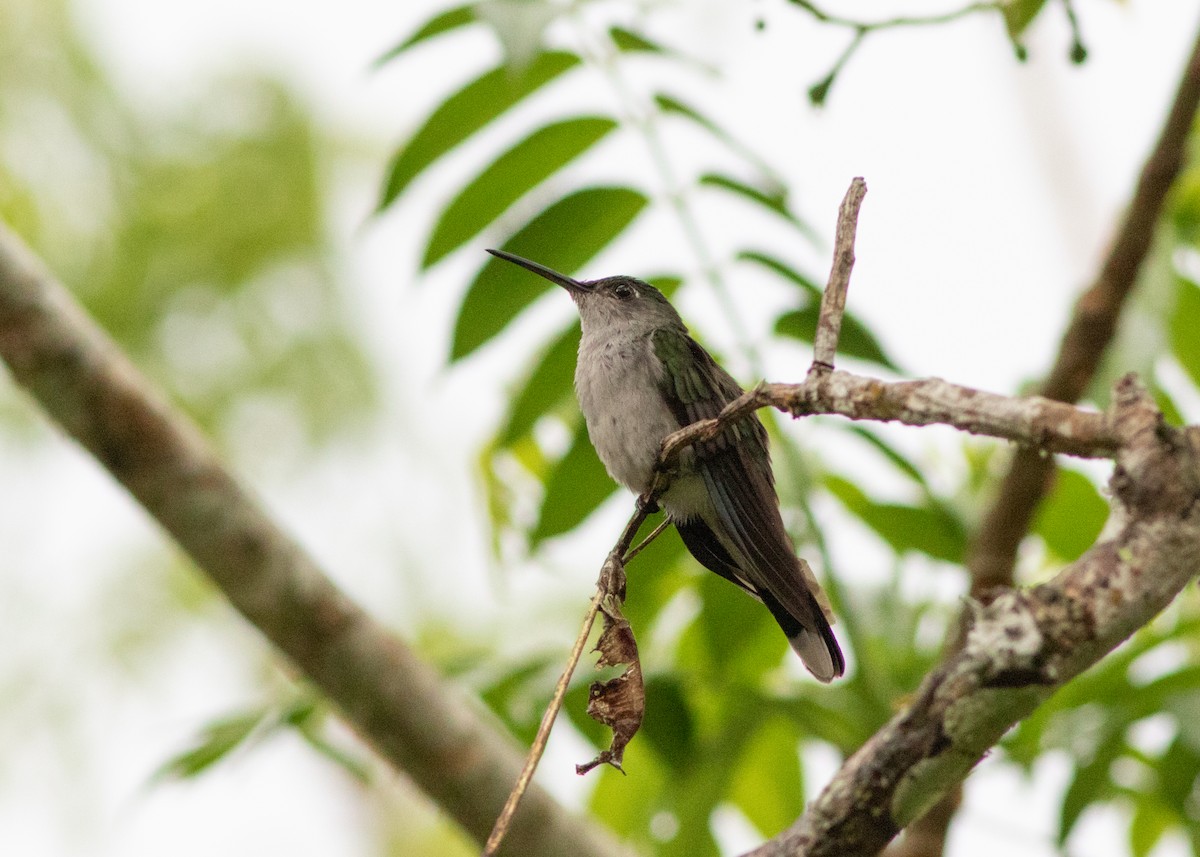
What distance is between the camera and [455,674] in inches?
146

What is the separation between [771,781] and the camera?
3.93 metres

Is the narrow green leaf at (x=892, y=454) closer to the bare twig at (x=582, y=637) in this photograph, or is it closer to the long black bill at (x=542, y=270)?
the long black bill at (x=542, y=270)

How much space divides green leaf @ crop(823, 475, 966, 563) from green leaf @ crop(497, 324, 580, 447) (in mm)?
968

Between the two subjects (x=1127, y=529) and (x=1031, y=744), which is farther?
(x=1031, y=744)

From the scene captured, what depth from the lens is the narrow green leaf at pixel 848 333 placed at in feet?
11.2

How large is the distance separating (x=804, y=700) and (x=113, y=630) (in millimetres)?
10329

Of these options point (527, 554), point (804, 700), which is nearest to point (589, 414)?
point (527, 554)

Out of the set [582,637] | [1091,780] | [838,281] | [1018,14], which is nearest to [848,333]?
[1018,14]

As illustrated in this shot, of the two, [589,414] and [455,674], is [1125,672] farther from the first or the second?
[455,674]

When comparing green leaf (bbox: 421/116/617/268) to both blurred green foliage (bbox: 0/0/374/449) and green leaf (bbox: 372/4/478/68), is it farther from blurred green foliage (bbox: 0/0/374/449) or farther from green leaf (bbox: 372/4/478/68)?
blurred green foliage (bbox: 0/0/374/449)

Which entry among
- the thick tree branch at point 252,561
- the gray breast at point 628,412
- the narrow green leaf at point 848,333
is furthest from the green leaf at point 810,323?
the thick tree branch at point 252,561

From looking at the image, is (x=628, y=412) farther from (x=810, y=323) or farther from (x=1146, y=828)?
(x=1146, y=828)

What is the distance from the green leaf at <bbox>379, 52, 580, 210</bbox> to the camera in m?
3.46

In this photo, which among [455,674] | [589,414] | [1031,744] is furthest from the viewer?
[455,674]
